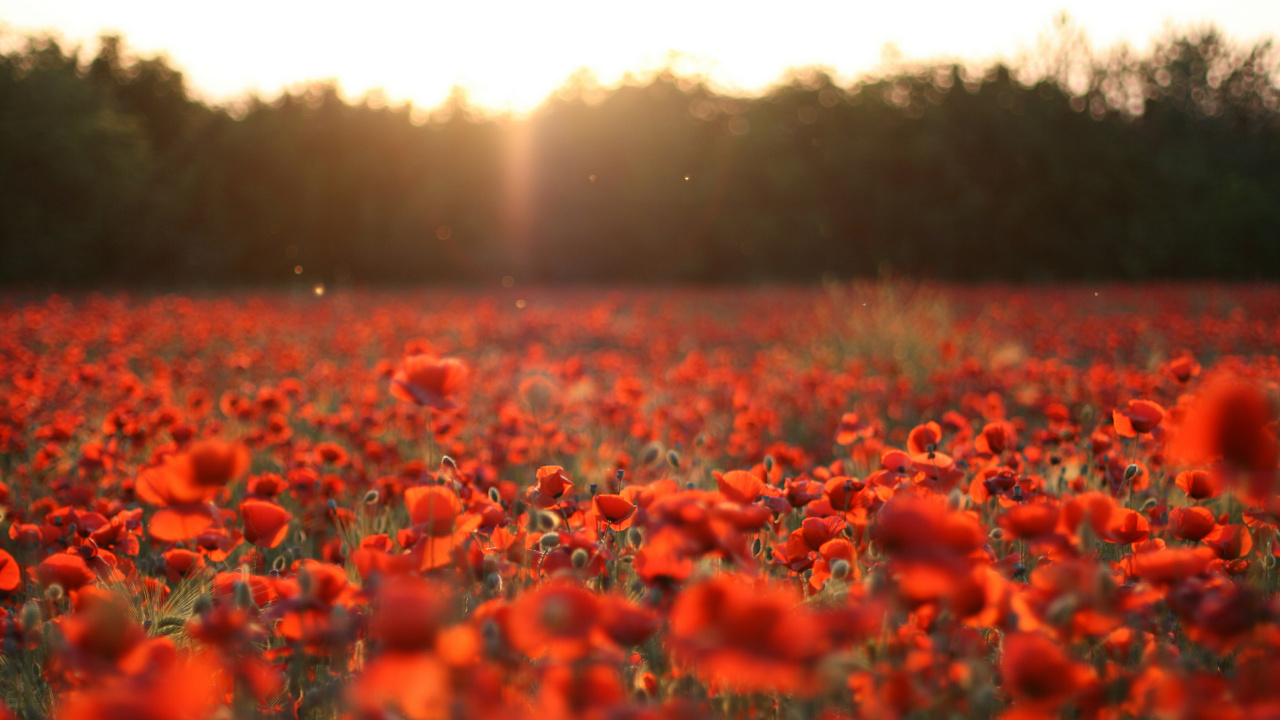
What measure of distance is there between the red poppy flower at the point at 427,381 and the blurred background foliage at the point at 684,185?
18123 millimetres

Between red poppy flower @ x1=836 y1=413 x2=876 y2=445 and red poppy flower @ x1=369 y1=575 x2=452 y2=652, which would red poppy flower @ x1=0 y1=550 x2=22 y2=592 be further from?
red poppy flower @ x1=836 y1=413 x2=876 y2=445

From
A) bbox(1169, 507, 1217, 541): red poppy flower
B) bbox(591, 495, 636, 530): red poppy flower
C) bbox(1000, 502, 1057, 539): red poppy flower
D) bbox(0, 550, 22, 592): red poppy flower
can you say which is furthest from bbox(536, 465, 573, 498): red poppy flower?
bbox(1169, 507, 1217, 541): red poppy flower

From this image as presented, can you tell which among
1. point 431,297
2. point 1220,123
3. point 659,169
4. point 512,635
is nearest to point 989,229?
point 659,169

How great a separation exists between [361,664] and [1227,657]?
4.94 feet

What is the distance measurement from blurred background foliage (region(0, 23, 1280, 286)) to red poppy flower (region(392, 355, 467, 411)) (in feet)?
59.5

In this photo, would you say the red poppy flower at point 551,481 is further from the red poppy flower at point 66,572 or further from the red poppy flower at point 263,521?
the red poppy flower at point 66,572

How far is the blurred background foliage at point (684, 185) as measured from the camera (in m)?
18.8

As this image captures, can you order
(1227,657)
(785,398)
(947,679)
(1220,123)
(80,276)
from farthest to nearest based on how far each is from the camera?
(1220,123), (80,276), (785,398), (1227,657), (947,679)

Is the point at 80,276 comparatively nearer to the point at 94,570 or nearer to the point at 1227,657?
the point at 94,570

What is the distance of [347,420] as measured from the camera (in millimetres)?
2678

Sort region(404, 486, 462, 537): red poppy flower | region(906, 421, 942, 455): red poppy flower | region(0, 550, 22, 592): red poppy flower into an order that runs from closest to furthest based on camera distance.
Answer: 1. region(404, 486, 462, 537): red poppy flower
2. region(0, 550, 22, 592): red poppy flower
3. region(906, 421, 942, 455): red poppy flower

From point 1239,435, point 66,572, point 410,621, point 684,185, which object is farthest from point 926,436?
point 684,185

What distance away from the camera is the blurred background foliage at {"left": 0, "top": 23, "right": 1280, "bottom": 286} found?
61.6 feet

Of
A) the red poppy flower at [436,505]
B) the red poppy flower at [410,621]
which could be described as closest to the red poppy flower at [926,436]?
the red poppy flower at [436,505]
